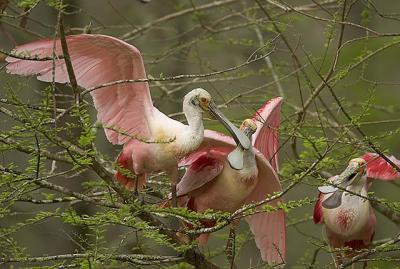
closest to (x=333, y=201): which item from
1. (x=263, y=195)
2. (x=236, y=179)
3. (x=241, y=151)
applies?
(x=263, y=195)

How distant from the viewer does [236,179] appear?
4.38m

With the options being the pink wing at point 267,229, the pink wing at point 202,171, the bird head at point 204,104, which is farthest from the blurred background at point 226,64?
the bird head at point 204,104

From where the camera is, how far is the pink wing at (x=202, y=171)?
14.6ft

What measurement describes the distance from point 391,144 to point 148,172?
10.6 feet

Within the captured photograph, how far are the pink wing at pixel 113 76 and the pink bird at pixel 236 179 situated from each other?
332 mm

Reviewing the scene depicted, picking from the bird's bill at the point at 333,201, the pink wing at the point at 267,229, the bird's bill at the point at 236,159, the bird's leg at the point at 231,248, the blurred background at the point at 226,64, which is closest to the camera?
the bird's leg at the point at 231,248

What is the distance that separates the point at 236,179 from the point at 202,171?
17 cm

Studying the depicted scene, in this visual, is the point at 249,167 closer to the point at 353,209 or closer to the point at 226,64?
the point at 353,209

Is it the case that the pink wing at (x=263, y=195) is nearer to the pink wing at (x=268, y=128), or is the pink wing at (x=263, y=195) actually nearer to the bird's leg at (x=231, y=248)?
the pink wing at (x=268, y=128)

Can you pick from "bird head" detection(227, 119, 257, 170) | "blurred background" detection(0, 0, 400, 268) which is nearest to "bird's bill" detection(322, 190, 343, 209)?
"blurred background" detection(0, 0, 400, 268)

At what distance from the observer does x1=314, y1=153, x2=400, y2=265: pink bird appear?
15.9 ft

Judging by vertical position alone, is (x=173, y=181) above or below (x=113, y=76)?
below

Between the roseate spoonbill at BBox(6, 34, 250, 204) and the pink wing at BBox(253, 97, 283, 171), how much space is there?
303mm

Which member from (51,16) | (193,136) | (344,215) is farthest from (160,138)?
(51,16)
